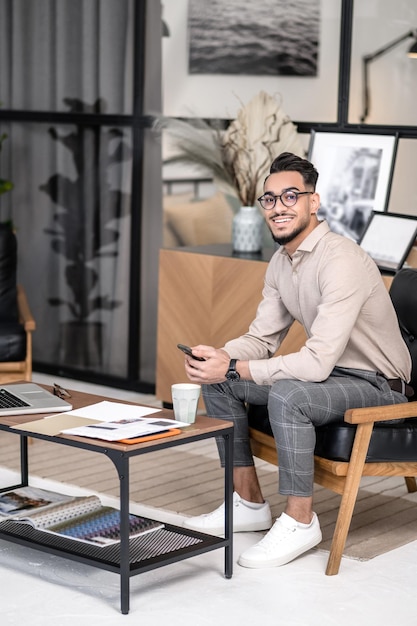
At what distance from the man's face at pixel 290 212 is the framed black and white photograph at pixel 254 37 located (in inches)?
69.3

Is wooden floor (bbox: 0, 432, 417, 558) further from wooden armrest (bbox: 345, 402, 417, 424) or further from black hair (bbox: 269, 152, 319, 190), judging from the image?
black hair (bbox: 269, 152, 319, 190)

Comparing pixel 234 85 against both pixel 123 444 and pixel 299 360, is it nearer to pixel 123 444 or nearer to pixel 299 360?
pixel 299 360

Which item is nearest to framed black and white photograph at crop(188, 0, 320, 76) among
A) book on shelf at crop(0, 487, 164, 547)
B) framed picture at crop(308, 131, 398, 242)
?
framed picture at crop(308, 131, 398, 242)

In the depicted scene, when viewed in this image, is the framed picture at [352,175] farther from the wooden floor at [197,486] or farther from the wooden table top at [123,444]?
the wooden table top at [123,444]

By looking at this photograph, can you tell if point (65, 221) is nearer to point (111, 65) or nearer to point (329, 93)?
point (111, 65)

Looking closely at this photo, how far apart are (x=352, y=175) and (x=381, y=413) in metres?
1.84

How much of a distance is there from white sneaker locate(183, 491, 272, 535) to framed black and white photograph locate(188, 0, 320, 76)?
7.61 feet

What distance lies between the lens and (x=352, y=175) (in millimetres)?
5172

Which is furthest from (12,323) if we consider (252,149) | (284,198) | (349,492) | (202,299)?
(349,492)

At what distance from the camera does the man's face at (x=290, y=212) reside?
3.81 metres

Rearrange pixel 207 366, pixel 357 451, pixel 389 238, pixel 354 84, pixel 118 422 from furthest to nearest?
pixel 354 84, pixel 389 238, pixel 207 366, pixel 357 451, pixel 118 422

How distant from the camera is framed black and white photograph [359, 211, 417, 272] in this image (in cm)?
473

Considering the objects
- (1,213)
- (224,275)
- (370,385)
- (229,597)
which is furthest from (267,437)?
(1,213)

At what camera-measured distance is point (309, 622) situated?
3.20m
